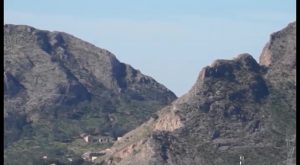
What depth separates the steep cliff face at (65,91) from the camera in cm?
13988

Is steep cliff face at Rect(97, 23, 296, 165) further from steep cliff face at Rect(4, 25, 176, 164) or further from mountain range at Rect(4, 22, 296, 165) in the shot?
steep cliff face at Rect(4, 25, 176, 164)

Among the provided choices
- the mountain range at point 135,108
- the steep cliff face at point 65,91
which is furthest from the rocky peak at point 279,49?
the steep cliff face at point 65,91

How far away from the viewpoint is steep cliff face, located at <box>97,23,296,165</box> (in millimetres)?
96500

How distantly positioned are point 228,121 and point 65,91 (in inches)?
1973

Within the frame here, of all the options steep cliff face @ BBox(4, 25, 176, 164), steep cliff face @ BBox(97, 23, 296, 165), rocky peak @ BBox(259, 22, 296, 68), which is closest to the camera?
steep cliff face @ BBox(97, 23, 296, 165)

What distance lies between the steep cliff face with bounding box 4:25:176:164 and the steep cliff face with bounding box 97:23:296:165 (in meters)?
24.3

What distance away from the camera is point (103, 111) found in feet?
503

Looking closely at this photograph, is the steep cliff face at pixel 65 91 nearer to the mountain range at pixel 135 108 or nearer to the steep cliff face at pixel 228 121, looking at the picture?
the mountain range at pixel 135 108

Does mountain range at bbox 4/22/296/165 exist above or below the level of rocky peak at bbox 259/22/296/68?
below

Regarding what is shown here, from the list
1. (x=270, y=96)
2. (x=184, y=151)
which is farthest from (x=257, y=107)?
(x=184, y=151)

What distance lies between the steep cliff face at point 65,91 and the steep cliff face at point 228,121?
24261 mm

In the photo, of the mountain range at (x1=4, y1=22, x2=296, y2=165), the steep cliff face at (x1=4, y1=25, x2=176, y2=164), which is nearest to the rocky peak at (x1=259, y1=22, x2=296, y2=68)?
the mountain range at (x1=4, y1=22, x2=296, y2=165)

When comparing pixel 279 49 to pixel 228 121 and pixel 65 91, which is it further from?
pixel 65 91

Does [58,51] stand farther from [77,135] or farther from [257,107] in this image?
[257,107]
